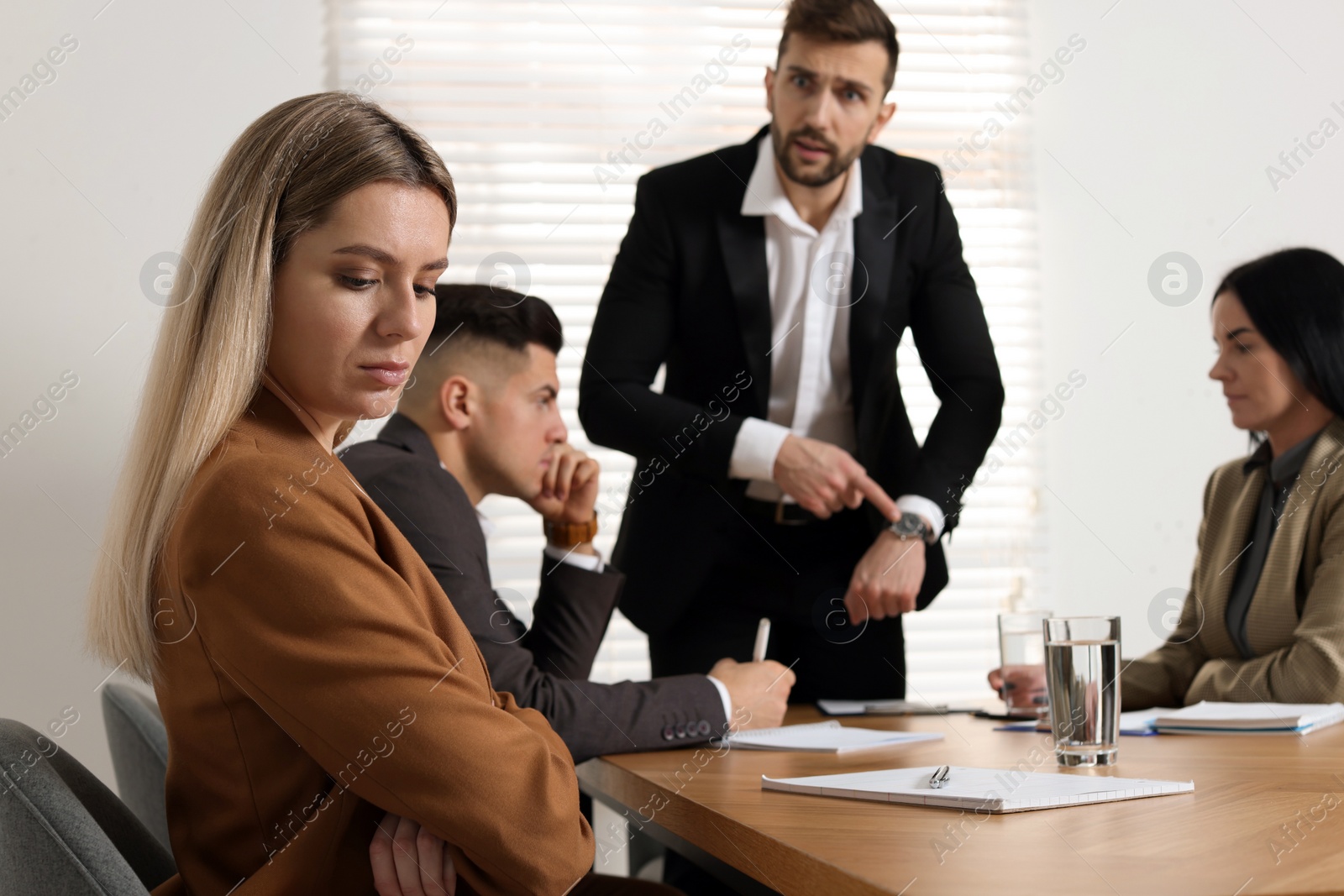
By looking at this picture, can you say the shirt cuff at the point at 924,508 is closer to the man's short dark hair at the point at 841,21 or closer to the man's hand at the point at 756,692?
the man's hand at the point at 756,692

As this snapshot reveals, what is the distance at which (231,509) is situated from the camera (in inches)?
33.9

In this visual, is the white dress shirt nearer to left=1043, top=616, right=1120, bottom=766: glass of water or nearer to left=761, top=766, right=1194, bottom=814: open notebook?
left=1043, top=616, right=1120, bottom=766: glass of water

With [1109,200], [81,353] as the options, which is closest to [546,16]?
[81,353]

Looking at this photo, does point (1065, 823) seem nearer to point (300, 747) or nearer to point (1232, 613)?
point (300, 747)

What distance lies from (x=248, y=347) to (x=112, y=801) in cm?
48

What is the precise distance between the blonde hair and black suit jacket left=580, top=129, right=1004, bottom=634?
3.26 feet

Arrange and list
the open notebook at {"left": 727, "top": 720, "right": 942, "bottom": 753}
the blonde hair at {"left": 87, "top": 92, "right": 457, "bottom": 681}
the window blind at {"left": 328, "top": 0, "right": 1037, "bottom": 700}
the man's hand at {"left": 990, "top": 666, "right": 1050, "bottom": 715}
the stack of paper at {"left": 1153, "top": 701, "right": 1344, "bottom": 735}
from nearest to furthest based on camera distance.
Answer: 1. the blonde hair at {"left": 87, "top": 92, "right": 457, "bottom": 681}
2. the open notebook at {"left": 727, "top": 720, "right": 942, "bottom": 753}
3. the stack of paper at {"left": 1153, "top": 701, "right": 1344, "bottom": 735}
4. the man's hand at {"left": 990, "top": 666, "right": 1050, "bottom": 715}
5. the window blind at {"left": 328, "top": 0, "right": 1037, "bottom": 700}

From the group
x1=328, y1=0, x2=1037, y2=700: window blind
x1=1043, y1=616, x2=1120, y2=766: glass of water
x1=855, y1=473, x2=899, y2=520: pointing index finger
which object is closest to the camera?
x1=1043, y1=616, x2=1120, y2=766: glass of water

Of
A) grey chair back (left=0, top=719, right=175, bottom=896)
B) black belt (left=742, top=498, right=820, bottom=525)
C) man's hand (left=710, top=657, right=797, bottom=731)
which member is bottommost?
man's hand (left=710, top=657, right=797, bottom=731)

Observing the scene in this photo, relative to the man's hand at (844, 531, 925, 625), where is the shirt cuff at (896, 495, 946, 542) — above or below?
above

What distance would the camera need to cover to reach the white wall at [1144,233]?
305 centimetres

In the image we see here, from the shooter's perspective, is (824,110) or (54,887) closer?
(54,887)

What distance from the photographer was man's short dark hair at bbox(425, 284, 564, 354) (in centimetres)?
184

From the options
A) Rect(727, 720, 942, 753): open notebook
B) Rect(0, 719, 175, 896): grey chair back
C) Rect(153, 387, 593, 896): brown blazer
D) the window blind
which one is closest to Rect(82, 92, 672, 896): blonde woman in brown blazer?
Rect(153, 387, 593, 896): brown blazer
